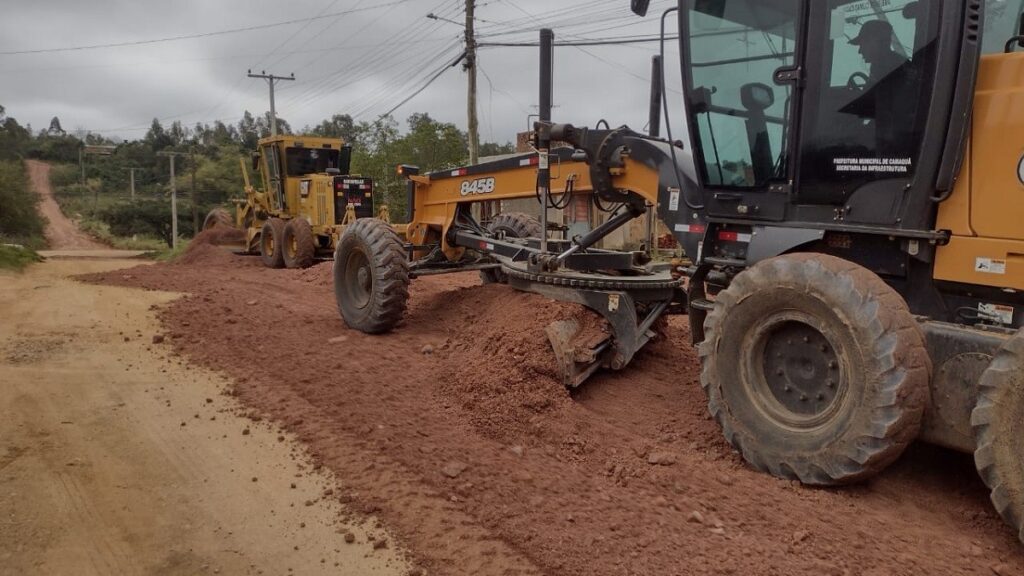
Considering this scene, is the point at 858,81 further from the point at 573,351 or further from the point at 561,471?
the point at 561,471

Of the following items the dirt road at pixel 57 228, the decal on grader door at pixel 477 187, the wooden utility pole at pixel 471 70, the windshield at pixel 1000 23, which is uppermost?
the wooden utility pole at pixel 471 70

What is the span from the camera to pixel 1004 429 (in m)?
3.02

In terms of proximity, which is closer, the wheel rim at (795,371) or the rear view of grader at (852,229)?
the rear view of grader at (852,229)

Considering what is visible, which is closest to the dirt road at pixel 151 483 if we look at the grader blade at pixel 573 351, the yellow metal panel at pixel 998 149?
the grader blade at pixel 573 351

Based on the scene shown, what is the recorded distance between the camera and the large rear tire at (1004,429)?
2.99 meters

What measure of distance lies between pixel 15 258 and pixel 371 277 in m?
10.7

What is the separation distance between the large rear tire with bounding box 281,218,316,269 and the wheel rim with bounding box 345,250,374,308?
773 centimetres

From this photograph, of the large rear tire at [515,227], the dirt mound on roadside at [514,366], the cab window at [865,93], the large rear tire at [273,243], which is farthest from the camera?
the large rear tire at [273,243]

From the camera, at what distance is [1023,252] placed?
3279 mm

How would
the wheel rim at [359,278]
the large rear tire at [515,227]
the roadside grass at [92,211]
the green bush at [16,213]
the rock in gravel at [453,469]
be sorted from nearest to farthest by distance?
the rock in gravel at [453,469] → the wheel rim at [359,278] → the large rear tire at [515,227] → the green bush at [16,213] → the roadside grass at [92,211]

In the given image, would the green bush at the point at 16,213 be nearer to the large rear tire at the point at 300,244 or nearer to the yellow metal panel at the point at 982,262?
the large rear tire at the point at 300,244

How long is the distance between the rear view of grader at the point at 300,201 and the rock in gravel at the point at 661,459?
10.7 m

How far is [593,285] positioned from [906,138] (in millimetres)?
2472

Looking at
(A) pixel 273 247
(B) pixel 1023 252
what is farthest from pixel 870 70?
(A) pixel 273 247
